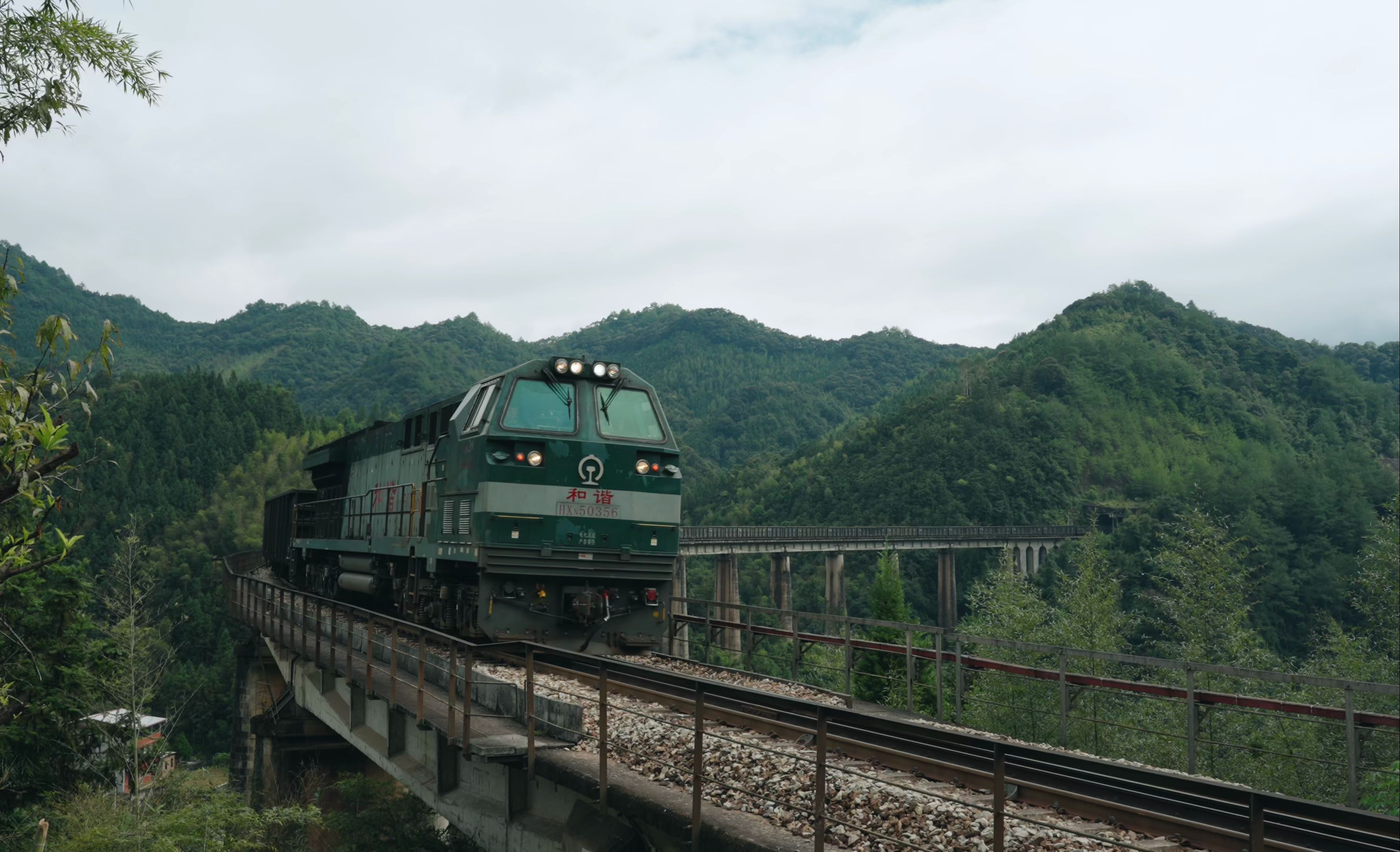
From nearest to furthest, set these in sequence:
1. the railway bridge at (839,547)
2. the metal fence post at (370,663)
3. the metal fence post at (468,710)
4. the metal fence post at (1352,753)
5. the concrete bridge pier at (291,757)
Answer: the metal fence post at (1352,753)
the metal fence post at (468,710)
the metal fence post at (370,663)
the concrete bridge pier at (291,757)
the railway bridge at (839,547)

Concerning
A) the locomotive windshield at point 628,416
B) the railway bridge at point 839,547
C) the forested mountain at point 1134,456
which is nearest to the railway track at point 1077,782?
the locomotive windshield at point 628,416

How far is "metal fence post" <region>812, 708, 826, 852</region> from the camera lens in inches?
229

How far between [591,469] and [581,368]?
152cm

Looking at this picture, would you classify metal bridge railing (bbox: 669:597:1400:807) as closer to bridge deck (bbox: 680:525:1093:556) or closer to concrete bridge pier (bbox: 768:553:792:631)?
bridge deck (bbox: 680:525:1093:556)

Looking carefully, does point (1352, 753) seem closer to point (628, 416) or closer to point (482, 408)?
point (628, 416)

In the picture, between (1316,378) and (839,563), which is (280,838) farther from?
(1316,378)

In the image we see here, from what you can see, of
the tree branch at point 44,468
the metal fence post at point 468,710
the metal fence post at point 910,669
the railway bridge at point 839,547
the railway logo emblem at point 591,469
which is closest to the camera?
the tree branch at point 44,468

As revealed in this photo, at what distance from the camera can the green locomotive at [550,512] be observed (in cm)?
1375

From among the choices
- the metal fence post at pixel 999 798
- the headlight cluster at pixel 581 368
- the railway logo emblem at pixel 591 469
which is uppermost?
the headlight cluster at pixel 581 368

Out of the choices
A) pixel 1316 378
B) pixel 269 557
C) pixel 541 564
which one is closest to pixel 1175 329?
pixel 1316 378

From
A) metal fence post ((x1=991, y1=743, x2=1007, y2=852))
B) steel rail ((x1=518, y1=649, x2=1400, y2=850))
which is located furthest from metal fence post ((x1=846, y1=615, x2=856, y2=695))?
metal fence post ((x1=991, y1=743, x2=1007, y2=852))

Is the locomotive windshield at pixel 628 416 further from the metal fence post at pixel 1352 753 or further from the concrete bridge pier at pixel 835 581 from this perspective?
the concrete bridge pier at pixel 835 581

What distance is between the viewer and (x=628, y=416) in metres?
15.1

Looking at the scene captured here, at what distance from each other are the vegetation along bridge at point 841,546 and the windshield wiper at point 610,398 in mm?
41902
